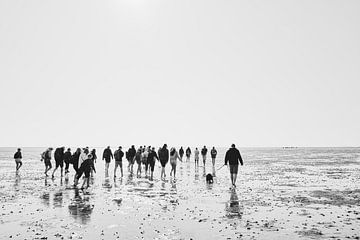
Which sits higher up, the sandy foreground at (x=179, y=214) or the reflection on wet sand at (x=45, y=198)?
the reflection on wet sand at (x=45, y=198)

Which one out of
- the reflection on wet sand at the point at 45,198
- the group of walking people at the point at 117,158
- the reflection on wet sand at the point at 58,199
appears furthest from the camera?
the group of walking people at the point at 117,158

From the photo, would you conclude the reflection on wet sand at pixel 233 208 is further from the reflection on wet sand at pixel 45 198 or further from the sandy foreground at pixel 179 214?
the reflection on wet sand at pixel 45 198

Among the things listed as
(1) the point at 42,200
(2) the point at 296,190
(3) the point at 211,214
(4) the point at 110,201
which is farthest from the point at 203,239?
(2) the point at 296,190

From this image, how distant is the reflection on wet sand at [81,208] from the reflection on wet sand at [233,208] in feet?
17.6

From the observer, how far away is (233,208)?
13.7m

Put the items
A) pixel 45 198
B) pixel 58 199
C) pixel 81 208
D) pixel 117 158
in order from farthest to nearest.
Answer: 1. pixel 117 158
2. pixel 45 198
3. pixel 58 199
4. pixel 81 208

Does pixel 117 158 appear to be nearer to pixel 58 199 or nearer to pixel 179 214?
pixel 58 199

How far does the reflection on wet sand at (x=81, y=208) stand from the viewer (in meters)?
11.9

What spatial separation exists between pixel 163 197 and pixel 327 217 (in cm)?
800

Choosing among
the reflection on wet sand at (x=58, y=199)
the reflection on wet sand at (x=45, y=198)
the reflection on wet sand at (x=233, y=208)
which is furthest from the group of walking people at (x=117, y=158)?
the reflection on wet sand at (x=233, y=208)

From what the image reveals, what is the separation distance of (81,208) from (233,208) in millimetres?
6483

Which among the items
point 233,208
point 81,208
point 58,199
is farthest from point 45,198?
point 233,208

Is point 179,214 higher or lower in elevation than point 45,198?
lower

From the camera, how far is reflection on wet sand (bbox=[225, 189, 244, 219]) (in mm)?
12297
